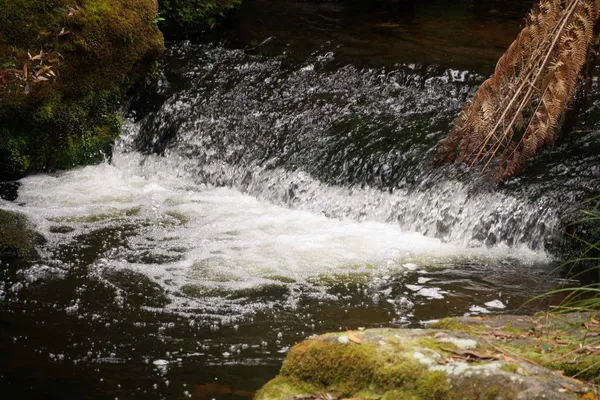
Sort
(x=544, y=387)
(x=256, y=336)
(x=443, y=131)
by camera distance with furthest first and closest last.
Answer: (x=443, y=131), (x=256, y=336), (x=544, y=387)

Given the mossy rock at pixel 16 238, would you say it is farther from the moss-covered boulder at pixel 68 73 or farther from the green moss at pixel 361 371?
the green moss at pixel 361 371

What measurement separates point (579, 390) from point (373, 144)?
548cm

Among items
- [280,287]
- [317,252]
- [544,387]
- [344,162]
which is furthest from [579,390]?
[344,162]

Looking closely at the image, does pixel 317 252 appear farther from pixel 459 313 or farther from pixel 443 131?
pixel 443 131

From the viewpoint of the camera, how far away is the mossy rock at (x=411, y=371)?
2814mm

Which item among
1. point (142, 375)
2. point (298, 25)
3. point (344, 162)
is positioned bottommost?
point (142, 375)

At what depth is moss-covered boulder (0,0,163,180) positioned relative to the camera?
8273 mm

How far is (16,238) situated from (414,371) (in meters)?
4.59

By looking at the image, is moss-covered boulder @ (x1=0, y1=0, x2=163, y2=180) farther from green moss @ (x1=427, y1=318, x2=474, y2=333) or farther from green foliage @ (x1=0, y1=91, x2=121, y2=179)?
green moss @ (x1=427, y1=318, x2=474, y2=333)

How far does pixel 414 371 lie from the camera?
3.03 metres

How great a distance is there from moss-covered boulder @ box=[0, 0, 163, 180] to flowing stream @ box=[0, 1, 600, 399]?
37cm

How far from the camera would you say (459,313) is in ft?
17.1

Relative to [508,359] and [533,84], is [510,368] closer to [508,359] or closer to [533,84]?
[508,359]

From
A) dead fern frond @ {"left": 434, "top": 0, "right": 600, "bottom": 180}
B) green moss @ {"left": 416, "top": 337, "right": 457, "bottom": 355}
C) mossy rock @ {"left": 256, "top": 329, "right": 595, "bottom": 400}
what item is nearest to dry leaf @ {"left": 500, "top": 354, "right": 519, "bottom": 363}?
mossy rock @ {"left": 256, "top": 329, "right": 595, "bottom": 400}
